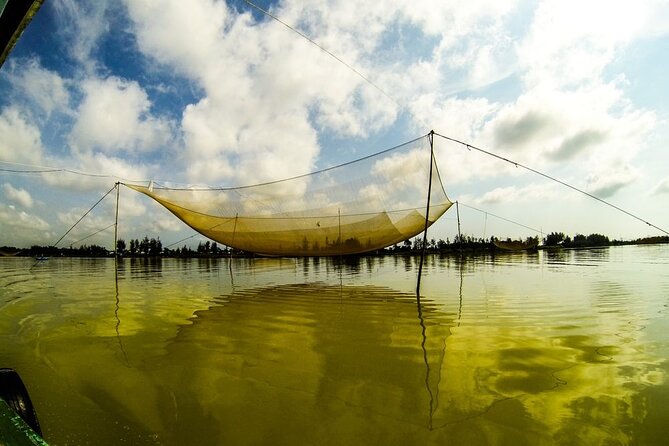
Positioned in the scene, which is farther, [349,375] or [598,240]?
[598,240]

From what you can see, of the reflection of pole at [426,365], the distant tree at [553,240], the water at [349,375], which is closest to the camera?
the water at [349,375]

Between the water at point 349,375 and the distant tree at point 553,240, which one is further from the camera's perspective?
the distant tree at point 553,240

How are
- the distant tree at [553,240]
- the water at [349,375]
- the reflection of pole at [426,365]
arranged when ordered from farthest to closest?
the distant tree at [553,240] → the reflection of pole at [426,365] → the water at [349,375]

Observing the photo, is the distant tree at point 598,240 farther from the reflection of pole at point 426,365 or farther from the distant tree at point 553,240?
the reflection of pole at point 426,365

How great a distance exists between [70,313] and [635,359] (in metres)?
7.71

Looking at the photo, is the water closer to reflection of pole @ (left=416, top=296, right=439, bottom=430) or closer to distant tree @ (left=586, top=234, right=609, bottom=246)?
reflection of pole @ (left=416, top=296, right=439, bottom=430)

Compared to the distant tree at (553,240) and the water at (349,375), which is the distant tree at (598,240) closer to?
the distant tree at (553,240)

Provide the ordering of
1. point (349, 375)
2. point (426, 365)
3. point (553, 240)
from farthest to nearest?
point (553, 240)
point (426, 365)
point (349, 375)

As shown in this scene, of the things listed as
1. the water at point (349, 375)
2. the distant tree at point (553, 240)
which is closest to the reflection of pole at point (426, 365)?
the water at point (349, 375)

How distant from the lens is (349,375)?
2801 millimetres

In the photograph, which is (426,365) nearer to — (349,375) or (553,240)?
(349,375)

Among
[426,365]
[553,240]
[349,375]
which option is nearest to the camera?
[349,375]

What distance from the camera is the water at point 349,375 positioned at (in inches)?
77.3

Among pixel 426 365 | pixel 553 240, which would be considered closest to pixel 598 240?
pixel 553 240
